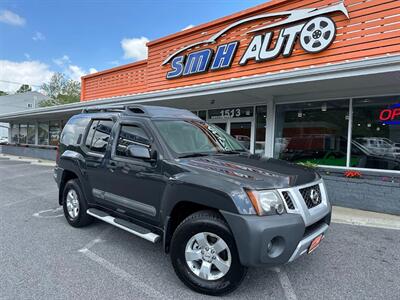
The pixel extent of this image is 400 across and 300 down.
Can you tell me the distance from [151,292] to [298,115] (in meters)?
7.14

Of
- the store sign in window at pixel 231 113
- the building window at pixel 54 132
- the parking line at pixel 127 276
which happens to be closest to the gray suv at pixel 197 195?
the parking line at pixel 127 276

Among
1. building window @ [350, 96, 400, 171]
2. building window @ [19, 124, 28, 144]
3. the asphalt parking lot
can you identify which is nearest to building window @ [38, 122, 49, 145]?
building window @ [19, 124, 28, 144]

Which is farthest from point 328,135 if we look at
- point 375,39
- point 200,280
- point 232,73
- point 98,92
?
point 98,92

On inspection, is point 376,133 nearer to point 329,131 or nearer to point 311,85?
point 329,131

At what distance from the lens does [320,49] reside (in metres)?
7.85

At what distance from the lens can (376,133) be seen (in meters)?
7.25

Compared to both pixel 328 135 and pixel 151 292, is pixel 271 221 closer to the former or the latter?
pixel 151 292

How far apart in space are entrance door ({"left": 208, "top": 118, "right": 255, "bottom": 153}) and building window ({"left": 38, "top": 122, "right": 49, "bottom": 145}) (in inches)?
624

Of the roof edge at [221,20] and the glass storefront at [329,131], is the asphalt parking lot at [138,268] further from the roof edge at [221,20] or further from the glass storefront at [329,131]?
the roof edge at [221,20]

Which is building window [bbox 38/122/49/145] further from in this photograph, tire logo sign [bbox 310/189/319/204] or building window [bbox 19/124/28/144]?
tire logo sign [bbox 310/189/319/204]

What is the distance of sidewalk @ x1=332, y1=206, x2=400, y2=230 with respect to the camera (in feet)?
17.8

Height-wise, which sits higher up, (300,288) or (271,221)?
(271,221)

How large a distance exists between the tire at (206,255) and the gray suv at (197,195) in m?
0.01

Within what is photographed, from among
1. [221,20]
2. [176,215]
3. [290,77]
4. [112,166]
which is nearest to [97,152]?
[112,166]
